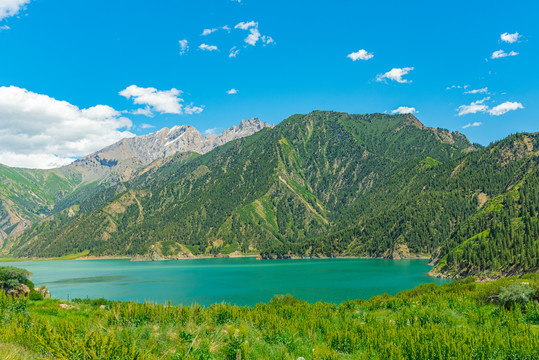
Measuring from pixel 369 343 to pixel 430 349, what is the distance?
3.97m

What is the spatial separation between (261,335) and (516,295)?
2303cm

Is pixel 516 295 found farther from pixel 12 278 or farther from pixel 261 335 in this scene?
pixel 12 278

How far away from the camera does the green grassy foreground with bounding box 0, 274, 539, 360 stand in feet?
51.3

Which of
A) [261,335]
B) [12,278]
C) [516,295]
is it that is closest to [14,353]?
[261,335]

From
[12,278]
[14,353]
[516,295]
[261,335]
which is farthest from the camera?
[12,278]

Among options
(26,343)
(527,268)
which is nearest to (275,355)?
(26,343)

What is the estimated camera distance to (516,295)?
30.5 m

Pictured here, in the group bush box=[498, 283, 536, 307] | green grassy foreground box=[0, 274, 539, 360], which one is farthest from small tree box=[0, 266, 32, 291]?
bush box=[498, 283, 536, 307]

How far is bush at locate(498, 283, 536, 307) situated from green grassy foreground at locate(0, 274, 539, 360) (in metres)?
0.12

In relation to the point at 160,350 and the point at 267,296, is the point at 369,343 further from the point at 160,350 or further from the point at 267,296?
the point at 267,296

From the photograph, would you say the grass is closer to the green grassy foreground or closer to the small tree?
the green grassy foreground

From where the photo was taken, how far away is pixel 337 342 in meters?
23.4

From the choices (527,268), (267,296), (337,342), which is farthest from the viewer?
(527,268)

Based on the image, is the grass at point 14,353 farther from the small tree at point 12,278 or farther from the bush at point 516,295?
the small tree at point 12,278
